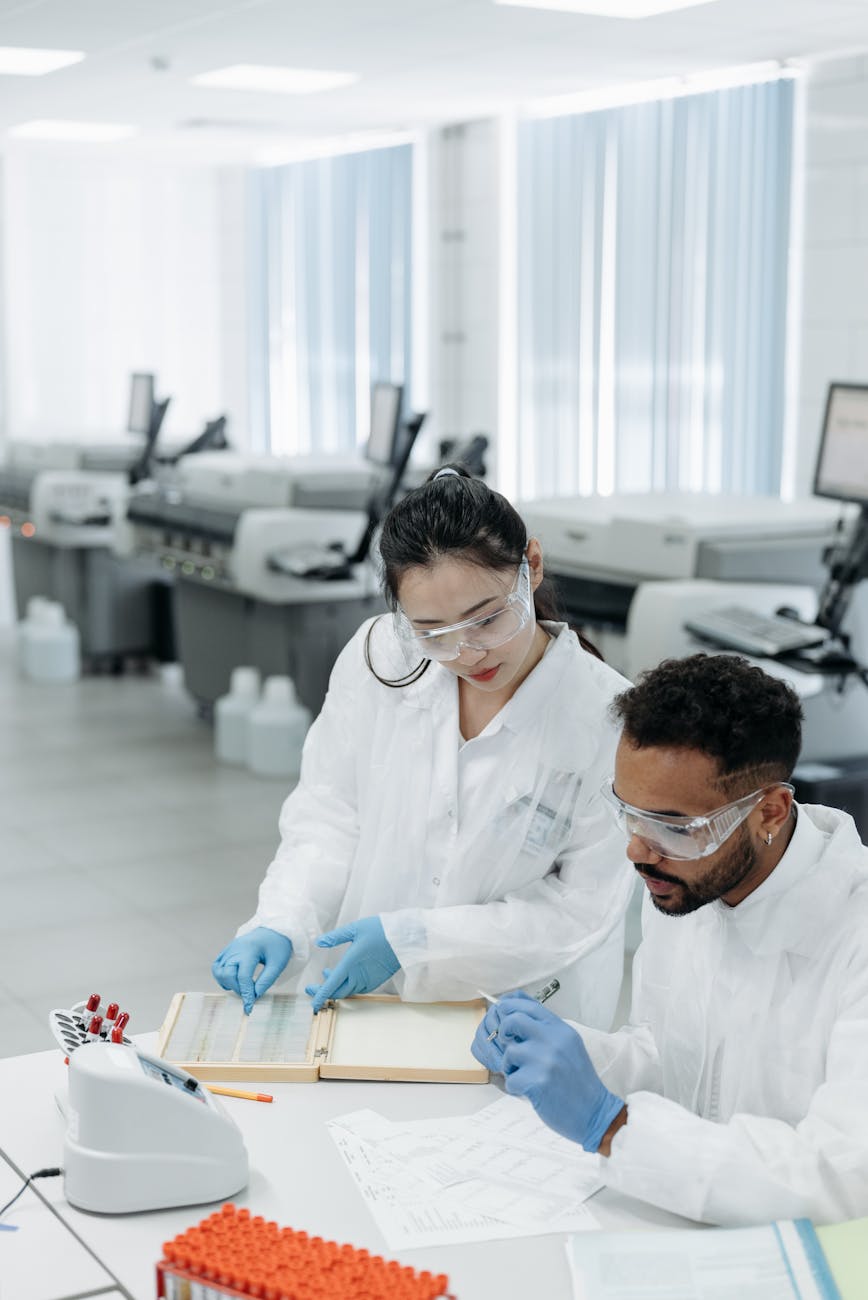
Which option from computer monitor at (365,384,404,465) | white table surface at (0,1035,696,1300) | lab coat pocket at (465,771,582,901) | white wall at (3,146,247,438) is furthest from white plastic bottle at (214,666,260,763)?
white table surface at (0,1035,696,1300)

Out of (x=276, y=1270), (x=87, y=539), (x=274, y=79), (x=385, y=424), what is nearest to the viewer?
(x=276, y=1270)

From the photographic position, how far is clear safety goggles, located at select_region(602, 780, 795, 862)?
1515 millimetres

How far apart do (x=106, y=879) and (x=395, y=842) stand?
2485mm

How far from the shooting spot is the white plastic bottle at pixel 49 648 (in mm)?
6875

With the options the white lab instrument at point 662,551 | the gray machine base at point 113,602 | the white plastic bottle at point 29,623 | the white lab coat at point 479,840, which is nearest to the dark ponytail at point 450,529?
the white lab coat at point 479,840

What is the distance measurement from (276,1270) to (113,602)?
5.92 m

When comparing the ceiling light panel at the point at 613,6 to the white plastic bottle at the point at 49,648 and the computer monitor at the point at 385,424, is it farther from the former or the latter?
the white plastic bottle at the point at 49,648

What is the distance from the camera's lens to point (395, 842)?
6.79ft

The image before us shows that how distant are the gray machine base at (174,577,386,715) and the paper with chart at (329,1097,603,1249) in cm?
373

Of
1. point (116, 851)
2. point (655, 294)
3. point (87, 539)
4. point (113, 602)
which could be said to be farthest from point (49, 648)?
point (655, 294)

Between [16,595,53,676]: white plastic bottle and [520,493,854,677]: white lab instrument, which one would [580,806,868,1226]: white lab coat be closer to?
[520,493,854,677]: white lab instrument

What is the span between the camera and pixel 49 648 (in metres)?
6.87

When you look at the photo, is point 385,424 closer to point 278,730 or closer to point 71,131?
point 278,730

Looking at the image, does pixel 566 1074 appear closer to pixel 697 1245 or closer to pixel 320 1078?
pixel 697 1245
